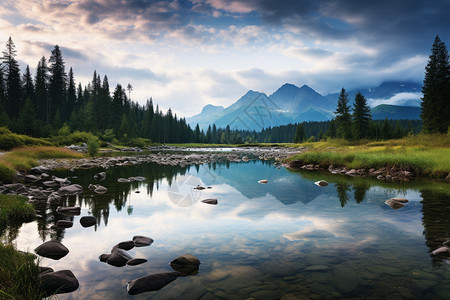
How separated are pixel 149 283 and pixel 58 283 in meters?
1.41

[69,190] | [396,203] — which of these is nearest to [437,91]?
[396,203]

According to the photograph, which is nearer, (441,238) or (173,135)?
(441,238)

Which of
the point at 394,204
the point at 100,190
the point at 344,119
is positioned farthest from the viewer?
the point at 344,119

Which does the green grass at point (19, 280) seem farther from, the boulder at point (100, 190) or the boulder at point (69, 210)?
the boulder at point (100, 190)

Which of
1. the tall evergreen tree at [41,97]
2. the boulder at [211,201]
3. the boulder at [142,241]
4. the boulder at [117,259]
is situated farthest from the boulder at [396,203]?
the tall evergreen tree at [41,97]

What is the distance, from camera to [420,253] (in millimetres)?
5527

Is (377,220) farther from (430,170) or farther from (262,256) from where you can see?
(430,170)

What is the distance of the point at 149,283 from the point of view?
4.21 m

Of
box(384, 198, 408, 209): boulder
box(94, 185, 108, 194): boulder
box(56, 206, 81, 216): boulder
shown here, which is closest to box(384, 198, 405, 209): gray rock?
box(384, 198, 408, 209): boulder

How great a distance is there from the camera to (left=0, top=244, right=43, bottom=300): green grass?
3495mm

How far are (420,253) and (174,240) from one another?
18.2 feet

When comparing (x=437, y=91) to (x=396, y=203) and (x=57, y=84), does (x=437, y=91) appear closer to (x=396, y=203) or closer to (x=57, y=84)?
(x=396, y=203)

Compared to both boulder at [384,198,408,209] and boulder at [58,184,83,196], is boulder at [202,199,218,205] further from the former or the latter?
boulder at [384,198,408,209]

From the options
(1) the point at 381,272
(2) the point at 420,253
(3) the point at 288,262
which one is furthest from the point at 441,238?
(3) the point at 288,262
